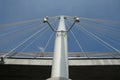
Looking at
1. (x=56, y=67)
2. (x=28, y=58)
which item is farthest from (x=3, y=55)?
(x=56, y=67)

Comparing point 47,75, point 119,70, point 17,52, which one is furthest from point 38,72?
point 119,70

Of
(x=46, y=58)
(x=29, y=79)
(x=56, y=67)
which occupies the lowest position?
(x=56, y=67)

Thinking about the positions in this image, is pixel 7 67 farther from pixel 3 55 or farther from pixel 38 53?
pixel 38 53

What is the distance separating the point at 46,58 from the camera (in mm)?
17578

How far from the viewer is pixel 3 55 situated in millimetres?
18312

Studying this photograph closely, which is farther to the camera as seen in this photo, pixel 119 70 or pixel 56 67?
pixel 119 70

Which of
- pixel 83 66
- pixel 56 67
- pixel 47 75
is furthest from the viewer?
pixel 47 75

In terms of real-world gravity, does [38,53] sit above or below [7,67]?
above

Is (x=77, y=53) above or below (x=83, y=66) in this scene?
Result: above

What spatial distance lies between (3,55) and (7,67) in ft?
3.36

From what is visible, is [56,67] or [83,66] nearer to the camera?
[56,67]

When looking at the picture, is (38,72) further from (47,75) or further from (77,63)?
(77,63)

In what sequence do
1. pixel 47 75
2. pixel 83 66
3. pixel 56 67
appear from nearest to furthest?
pixel 56 67, pixel 83 66, pixel 47 75

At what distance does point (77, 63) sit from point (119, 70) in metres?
3.26
